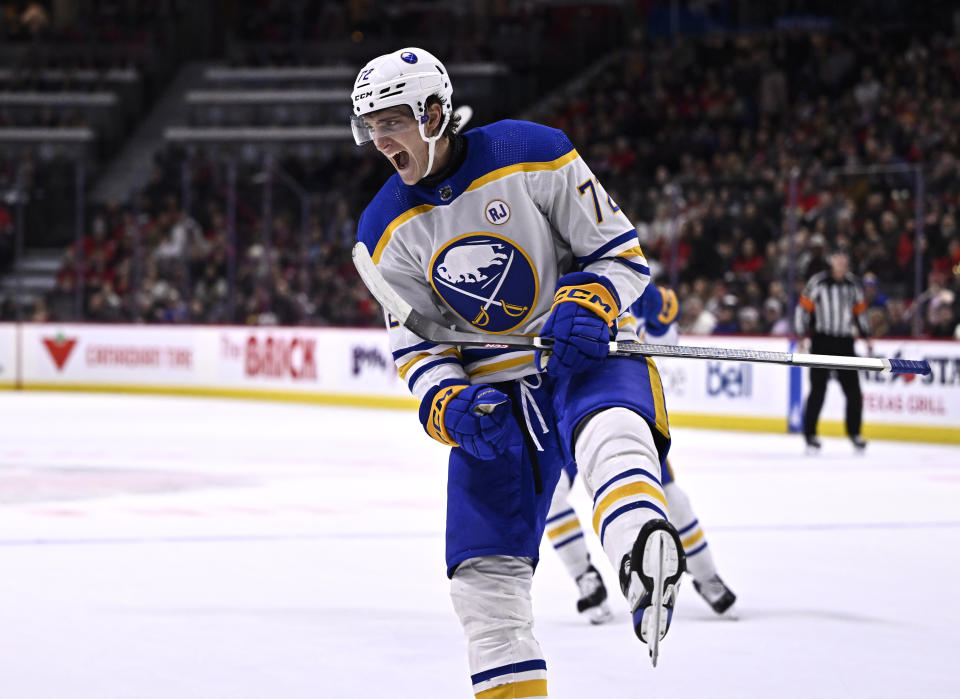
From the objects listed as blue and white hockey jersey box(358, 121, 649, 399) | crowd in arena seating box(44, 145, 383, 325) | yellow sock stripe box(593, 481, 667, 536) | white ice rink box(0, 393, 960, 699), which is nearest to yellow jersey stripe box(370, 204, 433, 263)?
blue and white hockey jersey box(358, 121, 649, 399)

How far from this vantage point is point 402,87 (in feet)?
9.20

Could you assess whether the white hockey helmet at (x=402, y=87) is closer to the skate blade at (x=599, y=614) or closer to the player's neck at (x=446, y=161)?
the player's neck at (x=446, y=161)

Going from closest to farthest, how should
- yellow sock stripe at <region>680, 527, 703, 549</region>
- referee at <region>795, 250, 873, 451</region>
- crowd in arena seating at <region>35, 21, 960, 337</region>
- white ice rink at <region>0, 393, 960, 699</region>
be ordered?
white ice rink at <region>0, 393, 960, 699</region> < yellow sock stripe at <region>680, 527, 703, 549</region> < referee at <region>795, 250, 873, 451</region> < crowd in arena seating at <region>35, 21, 960, 337</region>

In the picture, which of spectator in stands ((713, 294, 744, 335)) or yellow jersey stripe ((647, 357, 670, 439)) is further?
spectator in stands ((713, 294, 744, 335))

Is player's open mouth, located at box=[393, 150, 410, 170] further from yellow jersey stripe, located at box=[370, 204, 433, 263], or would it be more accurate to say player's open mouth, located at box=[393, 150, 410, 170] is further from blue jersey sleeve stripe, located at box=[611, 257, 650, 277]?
blue jersey sleeve stripe, located at box=[611, 257, 650, 277]

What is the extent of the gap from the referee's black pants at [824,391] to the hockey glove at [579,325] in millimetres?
7534

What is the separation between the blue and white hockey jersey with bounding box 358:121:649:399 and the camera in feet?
9.39

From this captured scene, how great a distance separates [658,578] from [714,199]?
10.1m

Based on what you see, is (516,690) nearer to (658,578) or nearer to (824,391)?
(658,578)

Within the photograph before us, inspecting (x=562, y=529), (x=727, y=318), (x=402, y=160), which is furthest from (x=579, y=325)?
(x=727, y=318)

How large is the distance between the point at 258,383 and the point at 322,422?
304 cm

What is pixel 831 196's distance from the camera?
11477mm

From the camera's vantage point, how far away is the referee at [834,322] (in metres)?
10.0

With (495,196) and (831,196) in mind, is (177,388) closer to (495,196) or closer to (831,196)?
(831,196)
